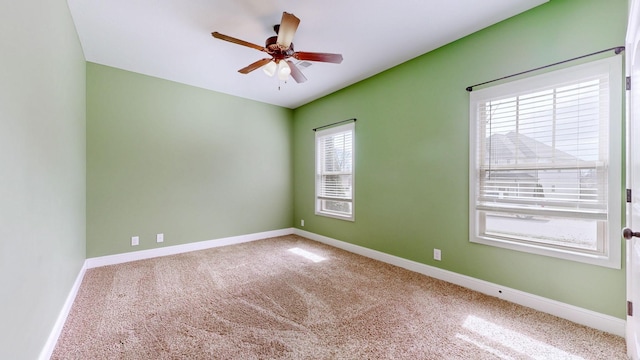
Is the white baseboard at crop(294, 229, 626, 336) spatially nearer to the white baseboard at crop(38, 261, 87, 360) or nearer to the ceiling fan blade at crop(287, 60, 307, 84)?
the ceiling fan blade at crop(287, 60, 307, 84)

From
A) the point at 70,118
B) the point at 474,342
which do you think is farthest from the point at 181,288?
the point at 474,342

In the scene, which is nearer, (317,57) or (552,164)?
(552,164)

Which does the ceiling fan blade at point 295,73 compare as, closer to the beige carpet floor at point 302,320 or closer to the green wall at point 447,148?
the green wall at point 447,148

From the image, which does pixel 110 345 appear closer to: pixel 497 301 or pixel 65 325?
pixel 65 325

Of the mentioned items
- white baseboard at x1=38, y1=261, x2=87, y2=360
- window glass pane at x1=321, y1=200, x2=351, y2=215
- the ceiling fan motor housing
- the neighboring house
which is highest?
the ceiling fan motor housing

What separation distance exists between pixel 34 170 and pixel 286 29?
1988 mm

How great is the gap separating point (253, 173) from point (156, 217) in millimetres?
1719

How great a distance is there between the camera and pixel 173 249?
3988mm

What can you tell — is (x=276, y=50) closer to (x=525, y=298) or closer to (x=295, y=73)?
(x=295, y=73)

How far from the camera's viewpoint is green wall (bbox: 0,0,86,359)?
1.19m

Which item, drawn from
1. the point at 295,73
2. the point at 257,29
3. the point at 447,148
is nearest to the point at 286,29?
the point at 257,29

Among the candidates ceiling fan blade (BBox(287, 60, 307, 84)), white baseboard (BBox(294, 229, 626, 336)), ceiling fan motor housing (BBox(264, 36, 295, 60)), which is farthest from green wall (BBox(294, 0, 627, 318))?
ceiling fan motor housing (BBox(264, 36, 295, 60))

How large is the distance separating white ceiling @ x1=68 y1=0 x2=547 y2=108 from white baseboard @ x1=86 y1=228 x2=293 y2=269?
259cm

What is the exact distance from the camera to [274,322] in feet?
7.02
